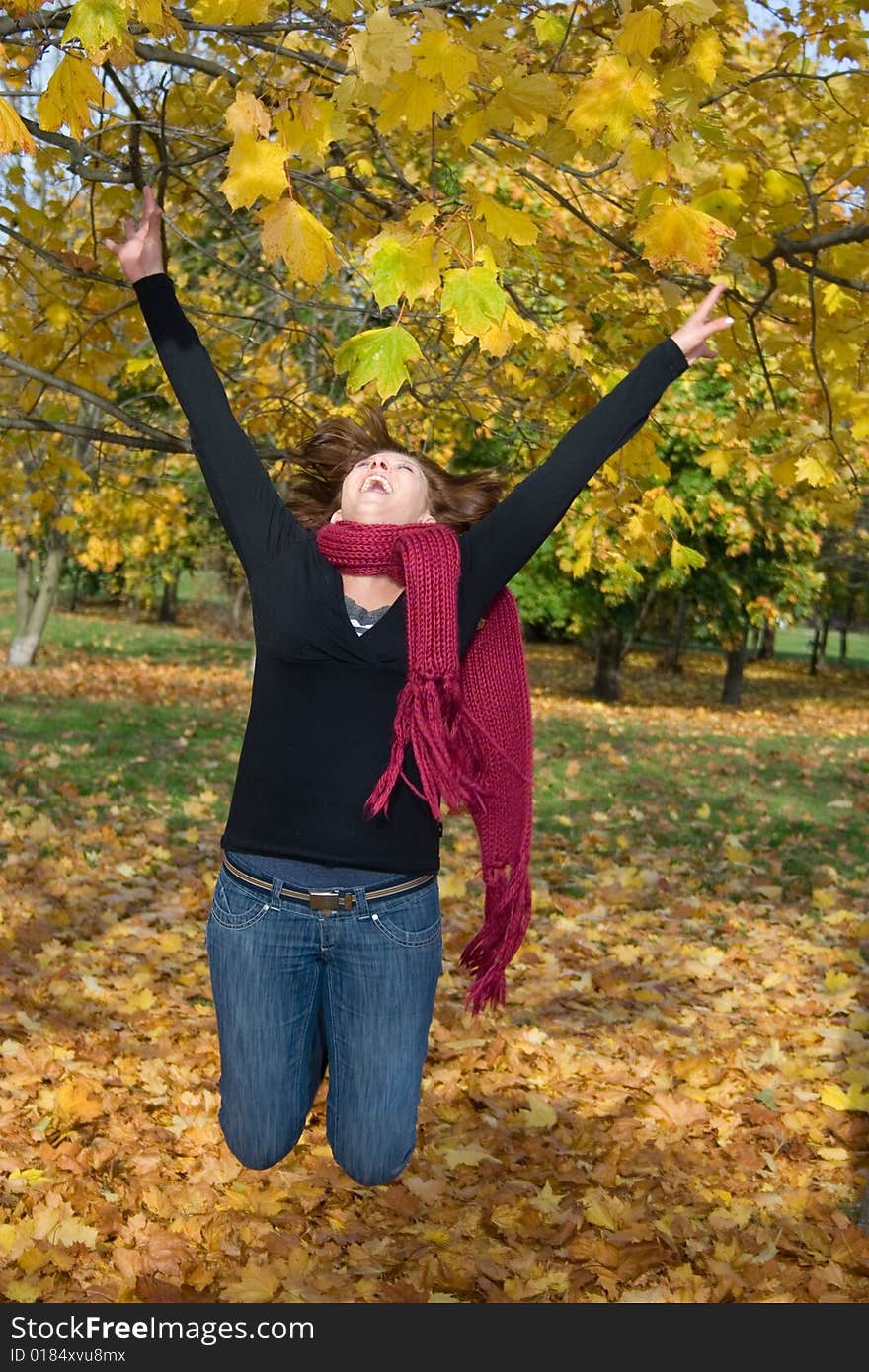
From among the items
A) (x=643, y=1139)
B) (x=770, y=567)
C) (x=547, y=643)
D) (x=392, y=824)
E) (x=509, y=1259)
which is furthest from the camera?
(x=547, y=643)

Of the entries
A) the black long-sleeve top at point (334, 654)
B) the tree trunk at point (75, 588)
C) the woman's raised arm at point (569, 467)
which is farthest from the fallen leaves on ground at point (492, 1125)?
the tree trunk at point (75, 588)

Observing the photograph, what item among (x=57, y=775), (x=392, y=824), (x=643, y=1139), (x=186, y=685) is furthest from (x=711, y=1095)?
(x=186, y=685)

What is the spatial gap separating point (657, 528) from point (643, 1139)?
2.06m

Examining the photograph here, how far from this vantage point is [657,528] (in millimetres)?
4309

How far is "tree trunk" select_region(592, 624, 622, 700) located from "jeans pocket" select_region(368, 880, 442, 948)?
54.6ft

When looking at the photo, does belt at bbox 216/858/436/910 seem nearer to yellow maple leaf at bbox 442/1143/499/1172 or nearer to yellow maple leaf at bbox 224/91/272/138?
yellow maple leaf at bbox 224/91/272/138

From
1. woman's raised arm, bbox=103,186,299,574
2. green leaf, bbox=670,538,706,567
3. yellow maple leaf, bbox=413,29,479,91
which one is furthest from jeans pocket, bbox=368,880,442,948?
green leaf, bbox=670,538,706,567

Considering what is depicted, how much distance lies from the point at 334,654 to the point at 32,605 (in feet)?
49.7

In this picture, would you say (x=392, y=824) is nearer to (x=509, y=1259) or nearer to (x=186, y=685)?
(x=509, y=1259)

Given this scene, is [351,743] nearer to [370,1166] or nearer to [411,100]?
[370,1166]

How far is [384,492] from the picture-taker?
2.75m

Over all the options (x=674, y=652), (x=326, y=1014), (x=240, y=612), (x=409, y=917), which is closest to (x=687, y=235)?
(x=409, y=917)

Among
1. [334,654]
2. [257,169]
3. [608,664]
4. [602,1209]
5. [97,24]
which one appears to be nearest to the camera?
[97,24]

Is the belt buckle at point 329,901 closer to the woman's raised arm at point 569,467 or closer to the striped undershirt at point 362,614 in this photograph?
the striped undershirt at point 362,614
